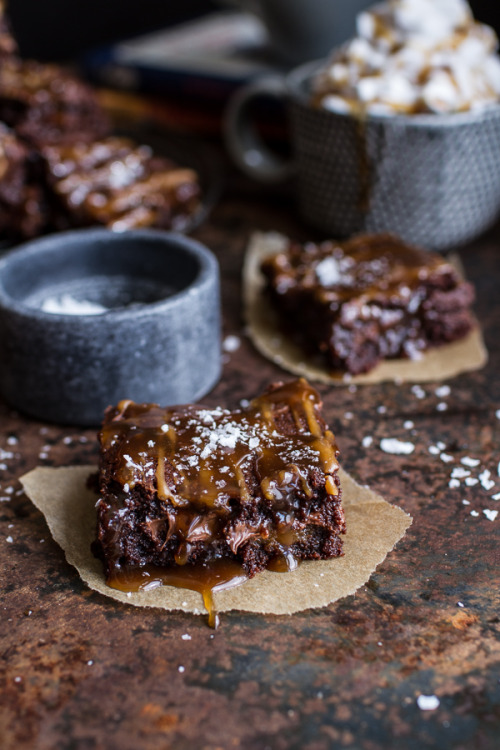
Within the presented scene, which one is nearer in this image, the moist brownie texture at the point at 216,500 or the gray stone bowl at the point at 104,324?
the moist brownie texture at the point at 216,500

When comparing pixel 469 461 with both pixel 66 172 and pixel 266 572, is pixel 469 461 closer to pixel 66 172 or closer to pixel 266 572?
pixel 266 572

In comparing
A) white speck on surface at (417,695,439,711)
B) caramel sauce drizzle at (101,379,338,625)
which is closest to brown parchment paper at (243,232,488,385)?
caramel sauce drizzle at (101,379,338,625)

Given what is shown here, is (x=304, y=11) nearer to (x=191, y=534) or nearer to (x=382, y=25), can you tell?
(x=382, y=25)

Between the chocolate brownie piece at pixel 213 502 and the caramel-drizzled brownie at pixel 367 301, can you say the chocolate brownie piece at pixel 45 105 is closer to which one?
the caramel-drizzled brownie at pixel 367 301

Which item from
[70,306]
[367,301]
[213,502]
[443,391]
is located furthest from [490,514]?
[70,306]

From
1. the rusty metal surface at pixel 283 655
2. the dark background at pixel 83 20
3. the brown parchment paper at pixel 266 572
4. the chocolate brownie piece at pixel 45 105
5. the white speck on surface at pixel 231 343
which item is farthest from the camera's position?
the dark background at pixel 83 20

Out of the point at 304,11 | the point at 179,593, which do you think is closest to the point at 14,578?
the point at 179,593

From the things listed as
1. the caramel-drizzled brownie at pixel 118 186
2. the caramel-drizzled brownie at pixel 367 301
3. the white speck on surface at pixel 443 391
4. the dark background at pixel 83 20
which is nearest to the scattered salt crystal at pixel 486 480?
the white speck on surface at pixel 443 391

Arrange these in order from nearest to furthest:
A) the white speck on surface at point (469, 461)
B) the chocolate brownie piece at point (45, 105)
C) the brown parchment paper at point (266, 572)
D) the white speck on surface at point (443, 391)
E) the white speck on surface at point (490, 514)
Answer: the brown parchment paper at point (266, 572) < the white speck on surface at point (490, 514) < the white speck on surface at point (469, 461) < the white speck on surface at point (443, 391) < the chocolate brownie piece at point (45, 105)

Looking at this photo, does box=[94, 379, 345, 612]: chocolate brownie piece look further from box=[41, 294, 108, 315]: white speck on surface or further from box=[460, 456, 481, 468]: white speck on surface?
box=[41, 294, 108, 315]: white speck on surface
